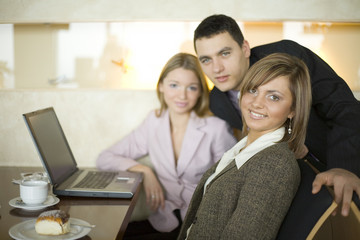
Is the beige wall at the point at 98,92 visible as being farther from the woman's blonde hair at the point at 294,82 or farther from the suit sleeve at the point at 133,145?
the woman's blonde hair at the point at 294,82

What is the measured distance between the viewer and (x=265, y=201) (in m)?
1.15

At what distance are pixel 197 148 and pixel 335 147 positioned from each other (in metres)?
0.88

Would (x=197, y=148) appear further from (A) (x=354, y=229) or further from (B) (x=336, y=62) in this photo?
(A) (x=354, y=229)

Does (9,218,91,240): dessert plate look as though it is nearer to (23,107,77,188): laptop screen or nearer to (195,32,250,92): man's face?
(23,107,77,188): laptop screen

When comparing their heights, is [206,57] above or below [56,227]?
above

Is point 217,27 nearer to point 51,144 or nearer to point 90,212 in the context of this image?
point 51,144

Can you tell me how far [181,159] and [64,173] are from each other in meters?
0.72

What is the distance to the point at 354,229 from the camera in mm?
998

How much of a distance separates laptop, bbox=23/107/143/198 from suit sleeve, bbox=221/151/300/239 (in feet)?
1.86

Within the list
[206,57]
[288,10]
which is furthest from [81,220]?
[288,10]

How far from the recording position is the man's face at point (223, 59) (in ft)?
6.61

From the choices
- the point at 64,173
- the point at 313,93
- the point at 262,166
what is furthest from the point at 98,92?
the point at 262,166

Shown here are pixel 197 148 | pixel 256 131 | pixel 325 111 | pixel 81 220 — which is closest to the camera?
pixel 81 220

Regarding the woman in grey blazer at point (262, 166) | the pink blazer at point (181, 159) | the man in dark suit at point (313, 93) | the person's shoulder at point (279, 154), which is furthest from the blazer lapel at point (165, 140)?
the person's shoulder at point (279, 154)
